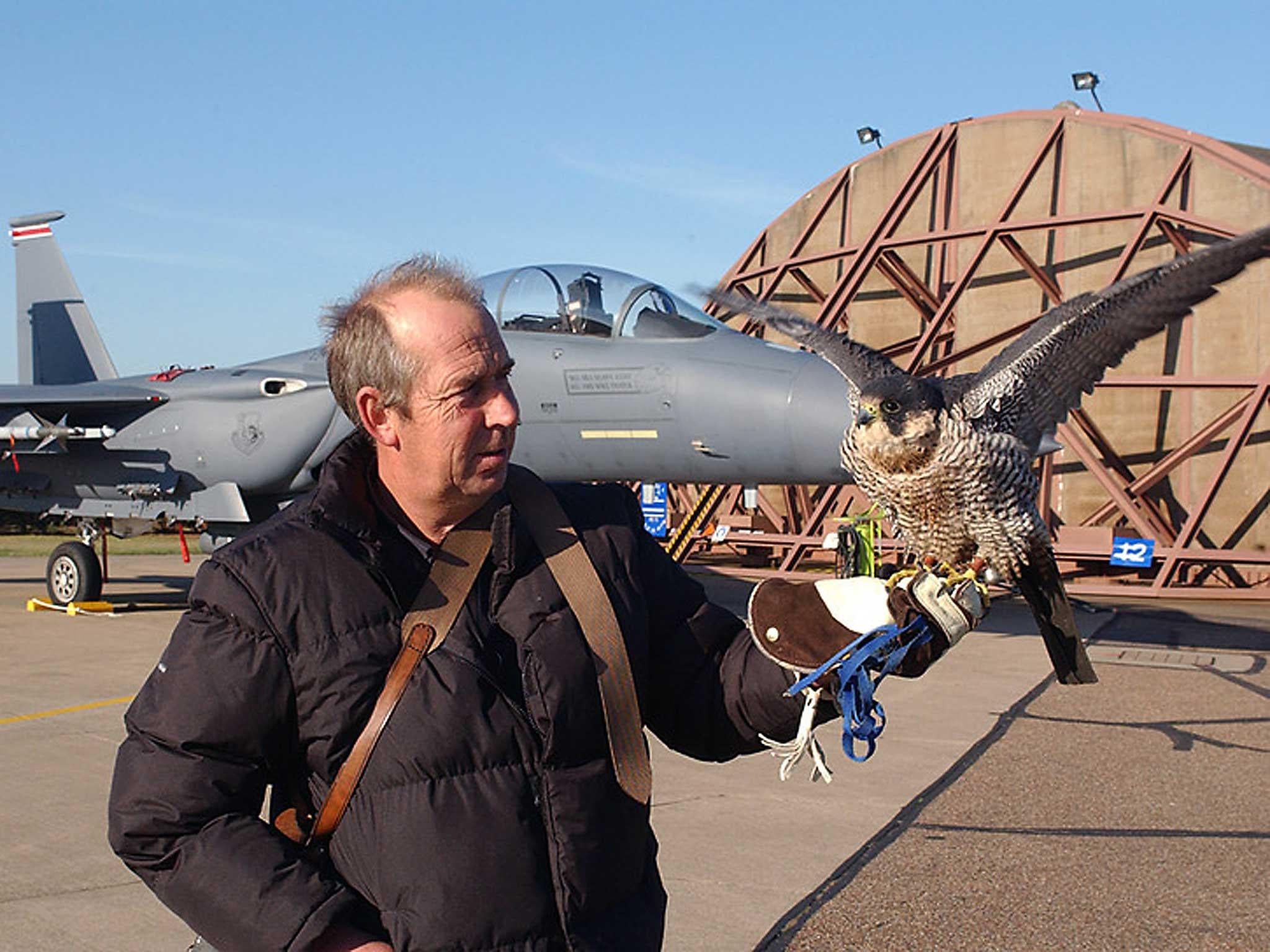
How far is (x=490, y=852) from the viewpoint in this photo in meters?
1.86

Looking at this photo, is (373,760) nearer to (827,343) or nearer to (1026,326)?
(827,343)

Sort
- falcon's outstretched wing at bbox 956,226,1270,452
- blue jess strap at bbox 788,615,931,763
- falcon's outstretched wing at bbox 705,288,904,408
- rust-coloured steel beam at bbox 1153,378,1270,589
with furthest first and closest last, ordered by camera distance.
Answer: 1. rust-coloured steel beam at bbox 1153,378,1270,589
2. falcon's outstretched wing at bbox 705,288,904,408
3. falcon's outstretched wing at bbox 956,226,1270,452
4. blue jess strap at bbox 788,615,931,763


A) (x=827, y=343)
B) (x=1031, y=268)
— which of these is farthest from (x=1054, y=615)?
(x=1031, y=268)

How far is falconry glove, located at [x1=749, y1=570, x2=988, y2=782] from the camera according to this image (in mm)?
2266

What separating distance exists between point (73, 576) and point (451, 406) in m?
12.5

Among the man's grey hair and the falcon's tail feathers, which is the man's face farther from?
the falcon's tail feathers

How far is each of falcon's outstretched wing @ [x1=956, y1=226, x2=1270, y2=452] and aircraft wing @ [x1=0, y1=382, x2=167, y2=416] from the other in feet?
35.1

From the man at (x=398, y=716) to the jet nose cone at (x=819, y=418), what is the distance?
6527 millimetres

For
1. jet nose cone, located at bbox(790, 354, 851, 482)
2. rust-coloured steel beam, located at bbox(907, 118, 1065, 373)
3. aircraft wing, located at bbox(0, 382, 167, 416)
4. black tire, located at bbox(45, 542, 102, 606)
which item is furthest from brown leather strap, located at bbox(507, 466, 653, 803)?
rust-coloured steel beam, located at bbox(907, 118, 1065, 373)

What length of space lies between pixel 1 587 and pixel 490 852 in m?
16.1

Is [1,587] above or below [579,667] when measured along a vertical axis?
below

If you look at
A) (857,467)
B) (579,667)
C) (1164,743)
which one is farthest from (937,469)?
(1164,743)

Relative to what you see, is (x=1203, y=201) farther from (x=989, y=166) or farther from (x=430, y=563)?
(x=430, y=563)

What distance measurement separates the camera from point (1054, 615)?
3.52m
